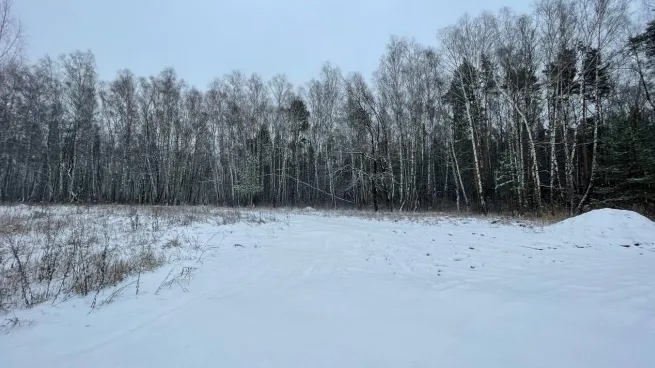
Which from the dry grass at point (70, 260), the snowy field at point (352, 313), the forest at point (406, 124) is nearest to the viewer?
the snowy field at point (352, 313)

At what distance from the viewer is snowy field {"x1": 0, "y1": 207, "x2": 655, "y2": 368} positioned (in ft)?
8.16

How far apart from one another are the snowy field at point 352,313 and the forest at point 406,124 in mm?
12435

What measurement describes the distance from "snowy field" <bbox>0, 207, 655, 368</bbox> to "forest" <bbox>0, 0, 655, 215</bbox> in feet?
40.8

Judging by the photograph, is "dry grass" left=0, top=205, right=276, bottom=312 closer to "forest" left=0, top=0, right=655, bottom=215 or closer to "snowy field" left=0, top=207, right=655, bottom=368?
"snowy field" left=0, top=207, right=655, bottom=368

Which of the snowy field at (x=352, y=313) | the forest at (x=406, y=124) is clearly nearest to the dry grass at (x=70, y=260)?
the snowy field at (x=352, y=313)

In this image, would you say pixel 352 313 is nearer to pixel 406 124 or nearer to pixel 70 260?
pixel 70 260

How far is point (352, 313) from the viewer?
11.2 ft

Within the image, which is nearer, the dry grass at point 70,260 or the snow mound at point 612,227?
the dry grass at point 70,260

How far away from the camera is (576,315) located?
10.5 feet

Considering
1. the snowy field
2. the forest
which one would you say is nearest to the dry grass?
the snowy field

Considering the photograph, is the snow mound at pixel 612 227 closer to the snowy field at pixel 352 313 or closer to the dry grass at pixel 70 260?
the snowy field at pixel 352 313

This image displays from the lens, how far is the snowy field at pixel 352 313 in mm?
2488

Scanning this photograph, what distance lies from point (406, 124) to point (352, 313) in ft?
76.0

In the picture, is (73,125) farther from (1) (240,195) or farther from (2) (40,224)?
(2) (40,224)
